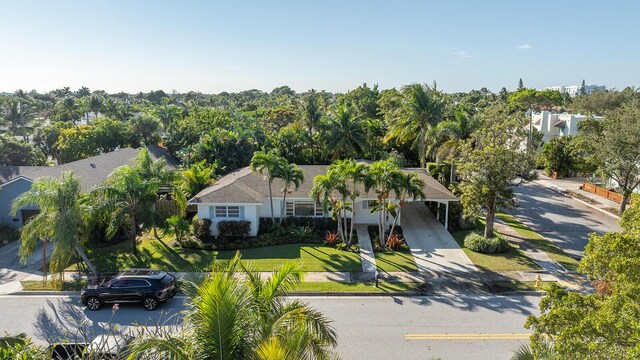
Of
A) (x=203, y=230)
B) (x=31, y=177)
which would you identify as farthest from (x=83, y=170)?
(x=203, y=230)

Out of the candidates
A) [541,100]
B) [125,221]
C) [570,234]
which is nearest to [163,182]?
[125,221]

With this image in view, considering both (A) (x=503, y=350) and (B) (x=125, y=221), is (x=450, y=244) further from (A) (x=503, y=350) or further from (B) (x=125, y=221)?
(B) (x=125, y=221)

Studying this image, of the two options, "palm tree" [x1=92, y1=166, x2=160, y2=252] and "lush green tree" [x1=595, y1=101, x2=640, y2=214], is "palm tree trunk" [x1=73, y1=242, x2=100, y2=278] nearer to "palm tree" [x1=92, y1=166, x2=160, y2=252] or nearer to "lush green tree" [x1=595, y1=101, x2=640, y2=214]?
"palm tree" [x1=92, y1=166, x2=160, y2=252]

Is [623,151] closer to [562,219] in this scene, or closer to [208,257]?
[562,219]

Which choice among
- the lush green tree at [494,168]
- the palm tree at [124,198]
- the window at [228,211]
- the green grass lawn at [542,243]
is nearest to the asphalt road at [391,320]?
the palm tree at [124,198]

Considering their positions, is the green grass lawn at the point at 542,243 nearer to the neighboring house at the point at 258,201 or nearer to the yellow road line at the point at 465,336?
the neighboring house at the point at 258,201
